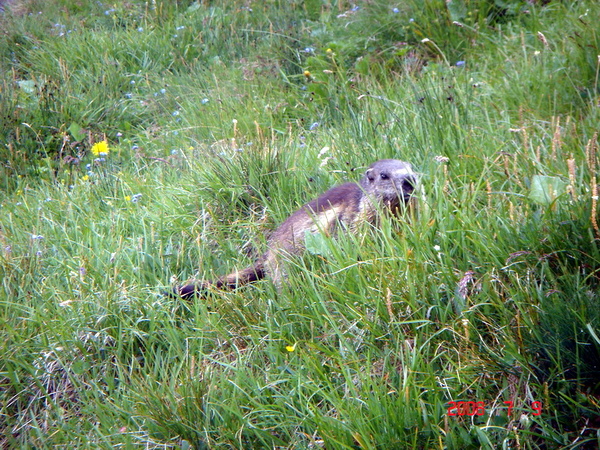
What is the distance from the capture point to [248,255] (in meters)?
3.88

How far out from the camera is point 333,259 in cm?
308

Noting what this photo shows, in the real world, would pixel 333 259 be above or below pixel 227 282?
above

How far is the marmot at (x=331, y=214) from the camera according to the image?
11.1ft

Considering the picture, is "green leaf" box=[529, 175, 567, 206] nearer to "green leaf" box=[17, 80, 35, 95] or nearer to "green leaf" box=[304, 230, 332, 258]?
"green leaf" box=[304, 230, 332, 258]

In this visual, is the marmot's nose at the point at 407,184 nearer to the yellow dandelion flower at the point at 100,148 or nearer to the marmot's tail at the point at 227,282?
the marmot's tail at the point at 227,282

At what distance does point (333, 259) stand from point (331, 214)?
24.0 inches

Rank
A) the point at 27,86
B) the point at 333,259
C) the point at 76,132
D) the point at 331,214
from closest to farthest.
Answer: the point at 333,259, the point at 331,214, the point at 76,132, the point at 27,86

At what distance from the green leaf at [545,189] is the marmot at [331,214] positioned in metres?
0.76

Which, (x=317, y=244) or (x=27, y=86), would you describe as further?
(x=27, y=86)

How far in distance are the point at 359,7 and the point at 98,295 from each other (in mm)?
4830

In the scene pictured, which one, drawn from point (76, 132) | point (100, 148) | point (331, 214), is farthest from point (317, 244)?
point (76, 132)
